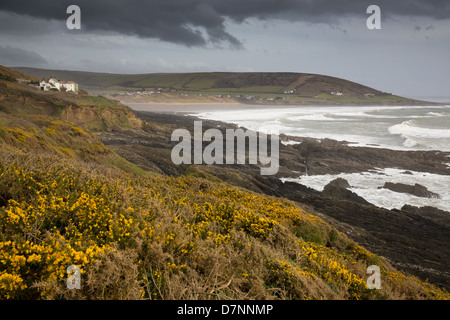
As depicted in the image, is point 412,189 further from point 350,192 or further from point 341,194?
point 341,194

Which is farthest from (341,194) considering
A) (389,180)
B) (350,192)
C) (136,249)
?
(136,249)

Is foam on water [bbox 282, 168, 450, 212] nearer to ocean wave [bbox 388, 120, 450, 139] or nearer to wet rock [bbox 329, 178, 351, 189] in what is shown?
wet rock [bbox 329, 178, 351, 189]

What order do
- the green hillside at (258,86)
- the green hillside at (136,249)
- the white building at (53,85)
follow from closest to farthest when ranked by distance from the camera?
the green hillside at (136,249), the white building at (53,85), the green hillside at (258,86)

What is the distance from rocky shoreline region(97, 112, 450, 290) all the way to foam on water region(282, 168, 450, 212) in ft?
4.12

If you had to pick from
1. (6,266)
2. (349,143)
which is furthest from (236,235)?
(349,143)

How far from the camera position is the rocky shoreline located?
13.3 m

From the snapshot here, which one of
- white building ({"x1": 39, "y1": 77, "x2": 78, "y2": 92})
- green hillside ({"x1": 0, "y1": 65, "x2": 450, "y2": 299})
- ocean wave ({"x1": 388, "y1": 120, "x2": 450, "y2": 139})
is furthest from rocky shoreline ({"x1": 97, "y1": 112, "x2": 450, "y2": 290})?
white building ({"x1": 39, "y1": 77, "x2": 78, "y2": 92})

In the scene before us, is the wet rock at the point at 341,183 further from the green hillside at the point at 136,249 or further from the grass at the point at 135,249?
the grass at the point at 135,249

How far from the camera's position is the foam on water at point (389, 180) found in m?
20.9

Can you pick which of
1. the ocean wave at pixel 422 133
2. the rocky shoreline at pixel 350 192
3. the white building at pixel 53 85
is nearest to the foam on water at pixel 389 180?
the rocky shoreline at pixel 350 192

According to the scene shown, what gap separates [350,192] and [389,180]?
7.16 meters

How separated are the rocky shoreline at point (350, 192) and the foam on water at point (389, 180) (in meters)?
1.26

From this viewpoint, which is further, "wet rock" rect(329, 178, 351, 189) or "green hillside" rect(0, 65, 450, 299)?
"wet rock" rect(329, 178, 351, 189)

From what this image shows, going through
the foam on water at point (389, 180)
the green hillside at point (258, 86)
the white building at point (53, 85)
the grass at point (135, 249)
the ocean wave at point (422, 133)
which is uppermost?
the green hillside at point (258, 86)
